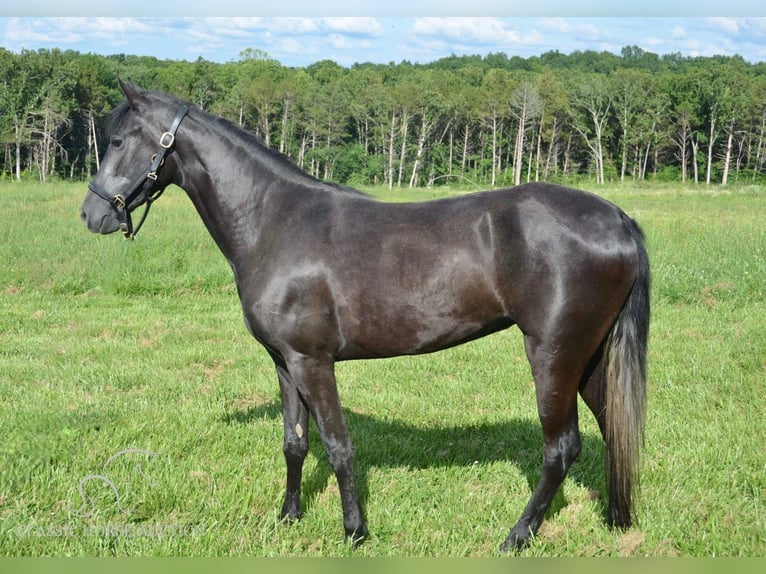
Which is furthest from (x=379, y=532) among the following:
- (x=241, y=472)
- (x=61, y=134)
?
(x=61, y=134)

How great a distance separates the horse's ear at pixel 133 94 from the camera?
361 centimetres

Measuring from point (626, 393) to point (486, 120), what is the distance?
71.1m

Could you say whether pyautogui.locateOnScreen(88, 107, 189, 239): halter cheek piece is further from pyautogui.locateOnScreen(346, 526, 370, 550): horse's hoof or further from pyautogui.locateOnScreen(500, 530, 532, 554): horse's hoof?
pyautogui.locateOnScreen(500, 530, 532, 554): horse's hoof

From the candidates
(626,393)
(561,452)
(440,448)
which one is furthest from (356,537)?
(626,393)

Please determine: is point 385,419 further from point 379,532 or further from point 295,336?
point 295,336

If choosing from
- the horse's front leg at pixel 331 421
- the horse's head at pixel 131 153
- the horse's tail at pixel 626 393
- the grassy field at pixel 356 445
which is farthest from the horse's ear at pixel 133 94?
the horse's tail at pixel 626 393

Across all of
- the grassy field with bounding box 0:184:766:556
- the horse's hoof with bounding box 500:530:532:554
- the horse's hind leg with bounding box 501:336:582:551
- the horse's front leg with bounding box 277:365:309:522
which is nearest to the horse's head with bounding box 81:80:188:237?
the horse's front leg with bounding box 277:365:309:522

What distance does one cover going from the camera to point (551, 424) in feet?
11.6

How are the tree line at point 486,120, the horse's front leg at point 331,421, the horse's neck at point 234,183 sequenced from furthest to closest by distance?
1. the tree line at point 486,120
2. the horse's neck at point 234,183
3. the horse's front leg at point 331,421

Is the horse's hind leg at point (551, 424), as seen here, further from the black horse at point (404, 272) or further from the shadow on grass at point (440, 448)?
the shadow on grass at point (440, 448)

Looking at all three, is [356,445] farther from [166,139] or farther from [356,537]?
Answer: [166,139]

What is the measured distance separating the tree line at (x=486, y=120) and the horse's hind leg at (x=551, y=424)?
Answer: 4988cm

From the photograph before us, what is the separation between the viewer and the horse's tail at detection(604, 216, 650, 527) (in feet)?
11.8

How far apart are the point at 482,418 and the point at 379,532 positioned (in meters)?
2.03
